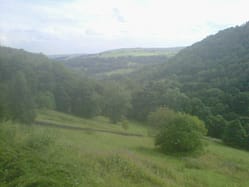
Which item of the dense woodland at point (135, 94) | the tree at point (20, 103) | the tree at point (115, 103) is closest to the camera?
the tree at point (20, 103)

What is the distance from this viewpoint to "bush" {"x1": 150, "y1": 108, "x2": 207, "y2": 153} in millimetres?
31562

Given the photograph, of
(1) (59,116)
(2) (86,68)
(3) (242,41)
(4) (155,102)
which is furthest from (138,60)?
(1) (59,116)

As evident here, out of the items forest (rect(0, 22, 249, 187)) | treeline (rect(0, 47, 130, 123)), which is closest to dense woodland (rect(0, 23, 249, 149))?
treeline (rect(0, 47, 130, 123))

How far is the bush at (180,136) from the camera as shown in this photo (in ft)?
104

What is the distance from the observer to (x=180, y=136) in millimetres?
31766

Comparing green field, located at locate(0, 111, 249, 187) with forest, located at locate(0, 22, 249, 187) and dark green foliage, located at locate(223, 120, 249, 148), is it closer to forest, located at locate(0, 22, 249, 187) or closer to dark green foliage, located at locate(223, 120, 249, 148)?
forest, located at locate(0, 22, 249, 187)

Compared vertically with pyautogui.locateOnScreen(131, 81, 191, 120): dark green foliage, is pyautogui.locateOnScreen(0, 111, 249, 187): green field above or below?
above

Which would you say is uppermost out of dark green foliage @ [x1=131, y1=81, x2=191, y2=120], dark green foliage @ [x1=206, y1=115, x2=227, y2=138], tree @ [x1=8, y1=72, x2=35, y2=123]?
tree @ [x1=8, y1=72, x2=35, y2=123]

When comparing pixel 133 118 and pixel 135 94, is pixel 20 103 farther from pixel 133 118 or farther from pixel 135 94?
pixel 135 94

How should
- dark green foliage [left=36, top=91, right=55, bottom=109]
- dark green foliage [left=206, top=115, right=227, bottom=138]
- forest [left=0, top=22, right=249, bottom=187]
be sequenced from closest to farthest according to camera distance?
forest [left=0, top=22, right=249, bottom=187]
dark green foliage [left=36, top=91, right=55, bottom=109]
dark green foliage [left=206, top=115, right=227, bottom=138]

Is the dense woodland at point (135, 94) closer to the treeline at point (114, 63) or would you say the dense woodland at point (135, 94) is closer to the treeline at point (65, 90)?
the treeline at point (65, 90)

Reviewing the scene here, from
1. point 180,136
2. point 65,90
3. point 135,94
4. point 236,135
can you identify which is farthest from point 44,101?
point 236,135

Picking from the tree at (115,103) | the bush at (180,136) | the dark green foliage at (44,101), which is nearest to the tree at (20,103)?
the dark green foliage at (44,101)

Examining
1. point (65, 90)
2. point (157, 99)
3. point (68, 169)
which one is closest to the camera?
point (68, 169)
